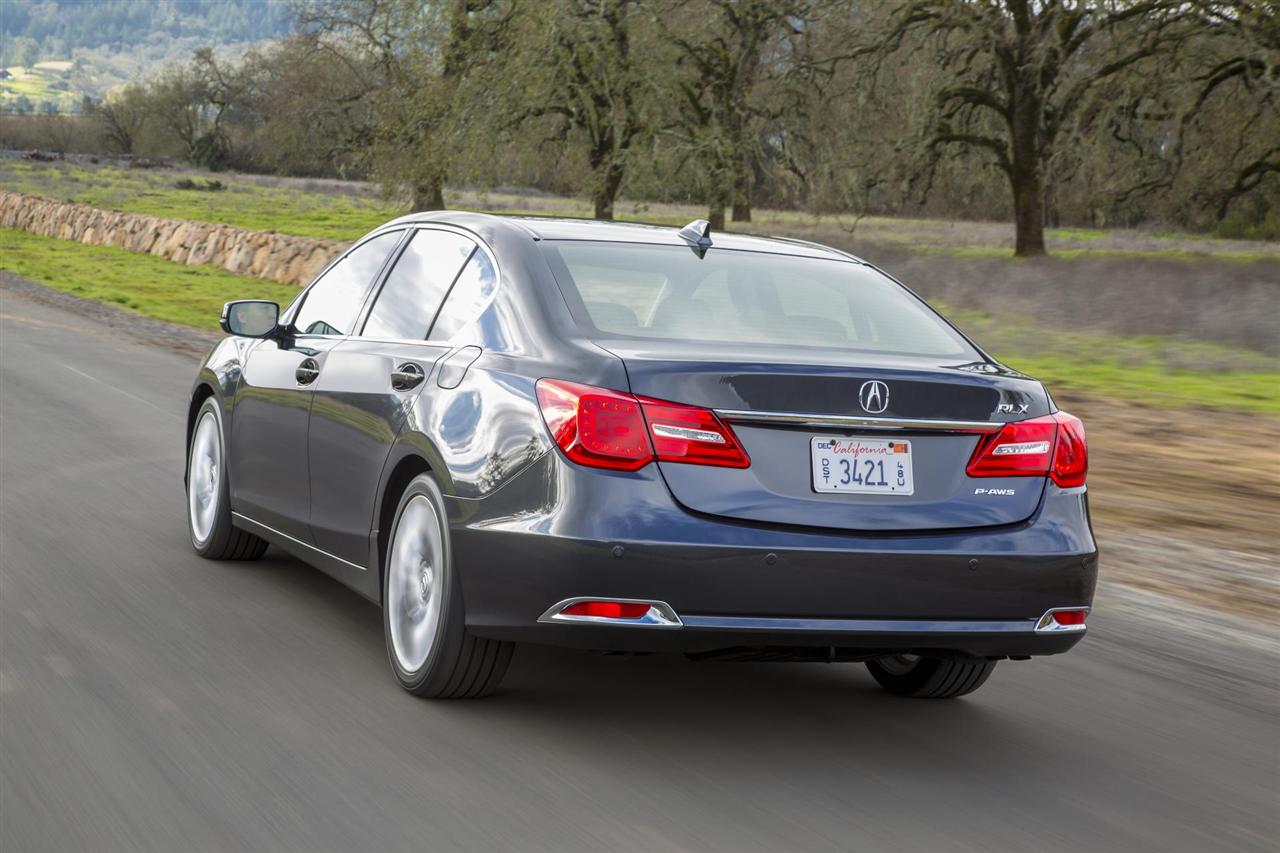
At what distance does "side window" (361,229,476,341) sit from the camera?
229 inches

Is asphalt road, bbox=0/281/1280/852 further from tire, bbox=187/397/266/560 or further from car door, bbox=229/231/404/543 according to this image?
car door, bbox=229/231/404/543

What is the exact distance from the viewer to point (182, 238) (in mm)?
36125

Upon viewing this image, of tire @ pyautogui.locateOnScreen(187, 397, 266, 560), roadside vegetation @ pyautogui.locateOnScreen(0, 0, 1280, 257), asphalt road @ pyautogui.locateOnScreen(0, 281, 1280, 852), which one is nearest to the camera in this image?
asphalt road @ pyautogui.locateOnScreen(0, 281, 1280, 852)

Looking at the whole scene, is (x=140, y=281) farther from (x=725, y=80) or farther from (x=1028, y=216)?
(x=1028, y=216)

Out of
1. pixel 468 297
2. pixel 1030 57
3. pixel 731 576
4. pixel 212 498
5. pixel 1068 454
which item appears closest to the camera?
pixel 731 576

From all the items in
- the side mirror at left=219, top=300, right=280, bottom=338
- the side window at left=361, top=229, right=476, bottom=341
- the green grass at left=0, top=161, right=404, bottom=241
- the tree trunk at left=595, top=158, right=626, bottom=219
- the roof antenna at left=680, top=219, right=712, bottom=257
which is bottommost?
the green grass at left=0, top=161, right=404, bottom=241

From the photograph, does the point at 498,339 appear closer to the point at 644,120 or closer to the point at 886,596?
the point at 886,596

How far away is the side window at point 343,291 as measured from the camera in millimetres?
6461

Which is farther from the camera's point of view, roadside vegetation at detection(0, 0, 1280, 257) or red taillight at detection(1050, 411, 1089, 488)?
roadside vegetation at detection(0, 0, 1280, 257)

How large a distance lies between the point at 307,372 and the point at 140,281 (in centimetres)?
2533

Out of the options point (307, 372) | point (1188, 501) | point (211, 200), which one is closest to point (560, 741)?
point (307, 372)

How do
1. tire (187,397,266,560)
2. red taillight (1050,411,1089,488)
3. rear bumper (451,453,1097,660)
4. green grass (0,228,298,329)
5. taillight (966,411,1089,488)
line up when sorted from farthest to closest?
green grass (0,228,298,329) < tire (187,397,266,560) < red taillight (1050,411,1089,488) < taillight (966,411,1089,488) < rear bumper (451,453,1097,660)

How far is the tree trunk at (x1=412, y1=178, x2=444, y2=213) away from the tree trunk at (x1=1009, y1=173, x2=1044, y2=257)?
12613mm

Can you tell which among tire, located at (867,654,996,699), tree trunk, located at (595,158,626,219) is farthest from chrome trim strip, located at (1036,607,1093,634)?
tree trunk, located at (595,158,626,219)
